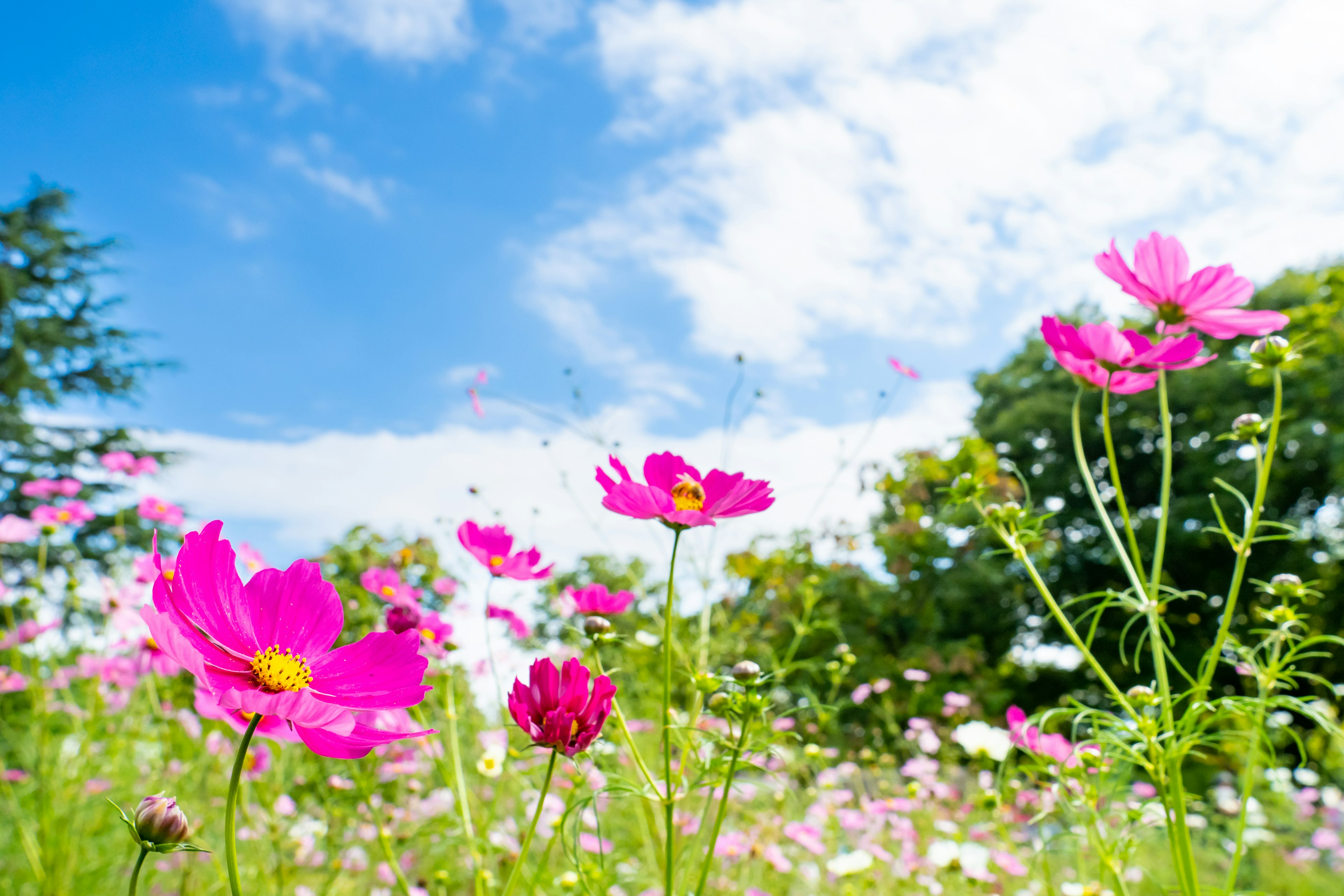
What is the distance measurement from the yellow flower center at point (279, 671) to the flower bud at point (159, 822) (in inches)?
3.0

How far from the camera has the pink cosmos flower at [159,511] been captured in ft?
6.39

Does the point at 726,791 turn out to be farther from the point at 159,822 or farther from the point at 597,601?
the point at 159,822

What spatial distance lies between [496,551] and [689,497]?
0.39m

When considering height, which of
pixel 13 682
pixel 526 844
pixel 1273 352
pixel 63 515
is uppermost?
pixel 1273 352

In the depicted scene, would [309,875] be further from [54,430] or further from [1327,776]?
[54,430]

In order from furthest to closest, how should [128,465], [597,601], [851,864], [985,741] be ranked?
[128,465] < [851,864] < [985,741] < [597,601]

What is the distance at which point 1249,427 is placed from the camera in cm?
97

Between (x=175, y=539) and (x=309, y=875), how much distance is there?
4.17 ft

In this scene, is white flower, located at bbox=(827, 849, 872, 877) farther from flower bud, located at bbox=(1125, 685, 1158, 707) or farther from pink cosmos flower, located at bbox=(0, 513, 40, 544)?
pink cosmos flower, located at bbox=(0, 513, 40, 544)

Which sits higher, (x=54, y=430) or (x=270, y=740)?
(x=54, y=430)

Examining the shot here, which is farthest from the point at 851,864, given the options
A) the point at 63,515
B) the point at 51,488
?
the point at 51,488

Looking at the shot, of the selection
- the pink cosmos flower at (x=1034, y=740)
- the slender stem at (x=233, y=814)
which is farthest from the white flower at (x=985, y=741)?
the slender stem at (x=233, y=814)

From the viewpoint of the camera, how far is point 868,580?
5422 mm

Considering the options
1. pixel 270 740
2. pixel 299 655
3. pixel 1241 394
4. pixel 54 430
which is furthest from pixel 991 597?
pixel 54 430
